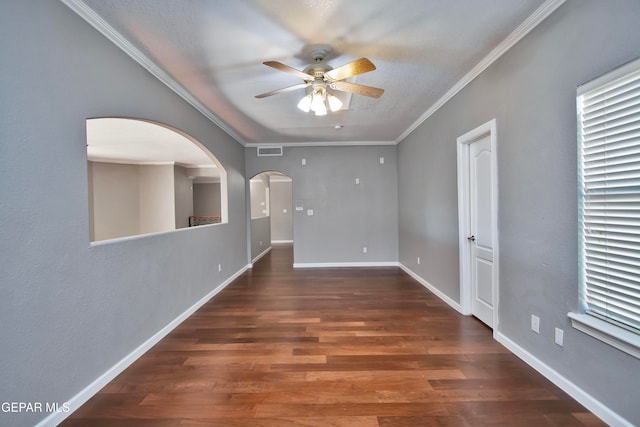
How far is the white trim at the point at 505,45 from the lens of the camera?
1.79 metres

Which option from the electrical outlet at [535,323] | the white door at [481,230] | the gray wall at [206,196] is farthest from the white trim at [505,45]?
the gray wall at [206,196]

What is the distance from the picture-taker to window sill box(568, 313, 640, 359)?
4.45ft

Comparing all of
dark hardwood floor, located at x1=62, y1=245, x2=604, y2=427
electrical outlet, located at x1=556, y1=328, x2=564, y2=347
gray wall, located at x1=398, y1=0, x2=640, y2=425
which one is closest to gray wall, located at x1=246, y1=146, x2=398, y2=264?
dark hardwood floor, located at x1=62, y1=245, x2=604, y2=427

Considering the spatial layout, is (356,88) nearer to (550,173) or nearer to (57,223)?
(550,173)

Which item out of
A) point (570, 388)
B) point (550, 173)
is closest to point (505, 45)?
point (550, 173)

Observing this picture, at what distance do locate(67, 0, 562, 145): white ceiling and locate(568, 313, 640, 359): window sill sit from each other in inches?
79.9

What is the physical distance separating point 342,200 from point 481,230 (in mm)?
3135

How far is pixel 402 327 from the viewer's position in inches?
109

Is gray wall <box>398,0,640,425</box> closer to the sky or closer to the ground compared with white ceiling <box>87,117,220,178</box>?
closer to the ground

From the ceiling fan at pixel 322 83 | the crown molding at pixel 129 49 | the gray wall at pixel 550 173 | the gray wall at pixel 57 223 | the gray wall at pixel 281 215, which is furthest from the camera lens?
the gray wall at pixel 281 215

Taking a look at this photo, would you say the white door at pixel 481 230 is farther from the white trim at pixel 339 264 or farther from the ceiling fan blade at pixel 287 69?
the white trim at pixel 339 264

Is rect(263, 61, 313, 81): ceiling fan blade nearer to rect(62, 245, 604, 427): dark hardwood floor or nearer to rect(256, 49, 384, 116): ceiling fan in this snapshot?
rect(256, 49, 384, 116): ceiling fan

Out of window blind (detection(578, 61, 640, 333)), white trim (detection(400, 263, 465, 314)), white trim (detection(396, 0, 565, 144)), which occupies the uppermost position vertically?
white trim (detection(396, 0, 565, 144))

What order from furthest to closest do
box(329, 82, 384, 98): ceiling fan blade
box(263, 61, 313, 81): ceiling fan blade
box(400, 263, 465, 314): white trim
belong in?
box(400, 263, 465, 314): white trim, box(329, 82, 384, 98): ceiling fan blade, box(263, 61, 313, 81): ceiling fan blade
